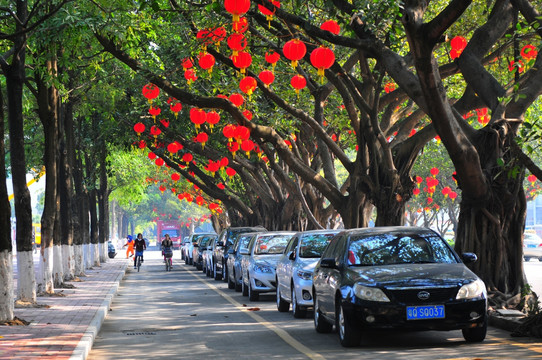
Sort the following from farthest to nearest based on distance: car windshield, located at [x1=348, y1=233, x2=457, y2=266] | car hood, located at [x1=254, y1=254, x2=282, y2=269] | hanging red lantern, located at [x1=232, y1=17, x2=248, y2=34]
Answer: car hood, located at [x1=254, y1=254, x2=282, y2=269]
car windshield, located at [x1=348, y1=233, x2=457, y2=266]
hanging red lantern, located at [x1=232, y1=17, x2=248, y2=34]

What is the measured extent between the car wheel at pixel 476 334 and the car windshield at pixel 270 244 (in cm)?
1093

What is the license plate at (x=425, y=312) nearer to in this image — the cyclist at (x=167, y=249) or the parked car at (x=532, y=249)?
the cyclist at (x=167, y=249)

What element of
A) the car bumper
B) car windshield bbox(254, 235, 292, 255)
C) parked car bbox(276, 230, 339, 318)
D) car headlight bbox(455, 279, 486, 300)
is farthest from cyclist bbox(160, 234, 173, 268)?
car headlight bbox(455, 279, 486, 300)

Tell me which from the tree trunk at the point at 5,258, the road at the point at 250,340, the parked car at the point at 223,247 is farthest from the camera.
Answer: the parked car at the point at 223,247

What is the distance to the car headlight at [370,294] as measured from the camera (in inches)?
444

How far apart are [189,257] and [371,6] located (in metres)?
39.6

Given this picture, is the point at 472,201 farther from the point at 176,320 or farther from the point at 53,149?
the point at 53,149

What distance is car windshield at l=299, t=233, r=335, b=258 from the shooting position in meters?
17.4

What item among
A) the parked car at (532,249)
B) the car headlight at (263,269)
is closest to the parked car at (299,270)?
the car headlight at (263,269)

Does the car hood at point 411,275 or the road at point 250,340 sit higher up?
the car hood at point 411,275

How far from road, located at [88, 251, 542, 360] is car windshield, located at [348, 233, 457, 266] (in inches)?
40.7

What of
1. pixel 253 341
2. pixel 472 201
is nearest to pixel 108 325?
pixel 253 341

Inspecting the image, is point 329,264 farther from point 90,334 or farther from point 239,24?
point 239,24

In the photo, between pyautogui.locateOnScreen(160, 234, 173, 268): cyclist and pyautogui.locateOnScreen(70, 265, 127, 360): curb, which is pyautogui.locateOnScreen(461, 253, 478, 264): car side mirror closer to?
pyautogui.locateOnScreen(70, 265, 127, 360): curb
